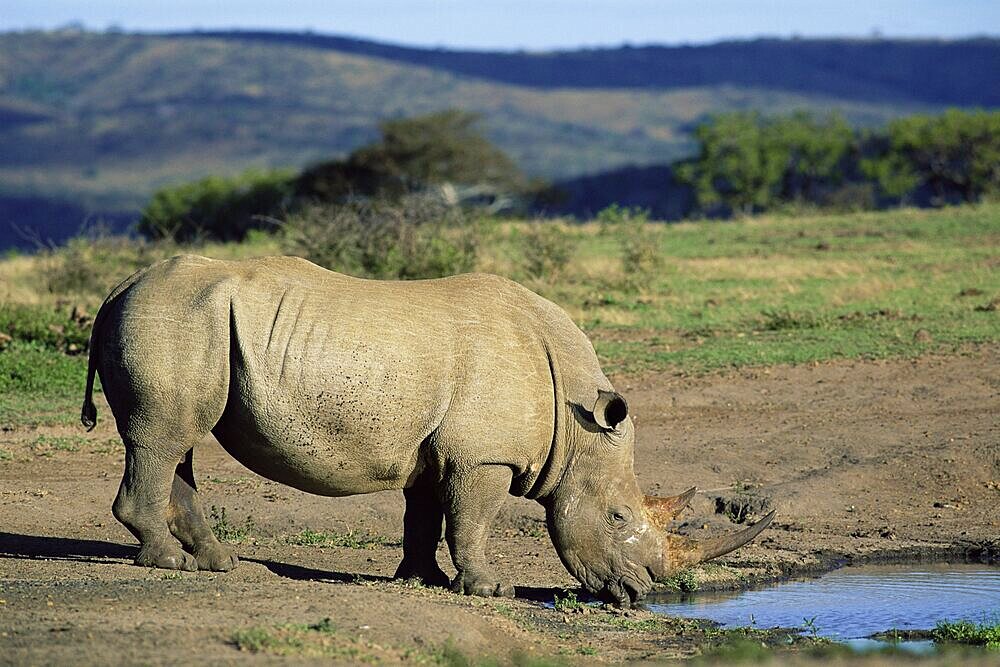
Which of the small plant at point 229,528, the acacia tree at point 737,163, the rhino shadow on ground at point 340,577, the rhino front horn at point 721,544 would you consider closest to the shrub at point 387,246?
the small plant at point 229,528

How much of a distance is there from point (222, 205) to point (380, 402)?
3091 centimetres

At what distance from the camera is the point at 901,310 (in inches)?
614

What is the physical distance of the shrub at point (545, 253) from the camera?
1803cm

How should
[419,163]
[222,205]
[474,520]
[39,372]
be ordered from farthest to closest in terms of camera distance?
[419,163] < [222,205] < [39,372] < [474,520]

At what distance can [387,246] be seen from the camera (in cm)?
1739

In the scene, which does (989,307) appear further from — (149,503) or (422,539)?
(149,503)

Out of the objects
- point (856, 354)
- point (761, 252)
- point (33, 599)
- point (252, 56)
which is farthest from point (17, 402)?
point (252, 56)

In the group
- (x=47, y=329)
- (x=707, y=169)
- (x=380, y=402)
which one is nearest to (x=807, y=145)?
(x=707, y=169)

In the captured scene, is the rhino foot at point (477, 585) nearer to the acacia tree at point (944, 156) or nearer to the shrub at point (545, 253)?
the shrub at point (545, 253)

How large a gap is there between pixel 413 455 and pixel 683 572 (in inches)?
63.8

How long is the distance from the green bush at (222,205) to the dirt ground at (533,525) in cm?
2153

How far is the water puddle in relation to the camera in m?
7.59

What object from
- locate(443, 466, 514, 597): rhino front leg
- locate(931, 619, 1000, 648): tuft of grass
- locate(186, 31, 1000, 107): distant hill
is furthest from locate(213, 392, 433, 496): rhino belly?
locate(186, 31, 1000, 107): distant hill

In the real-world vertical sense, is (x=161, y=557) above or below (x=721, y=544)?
below
